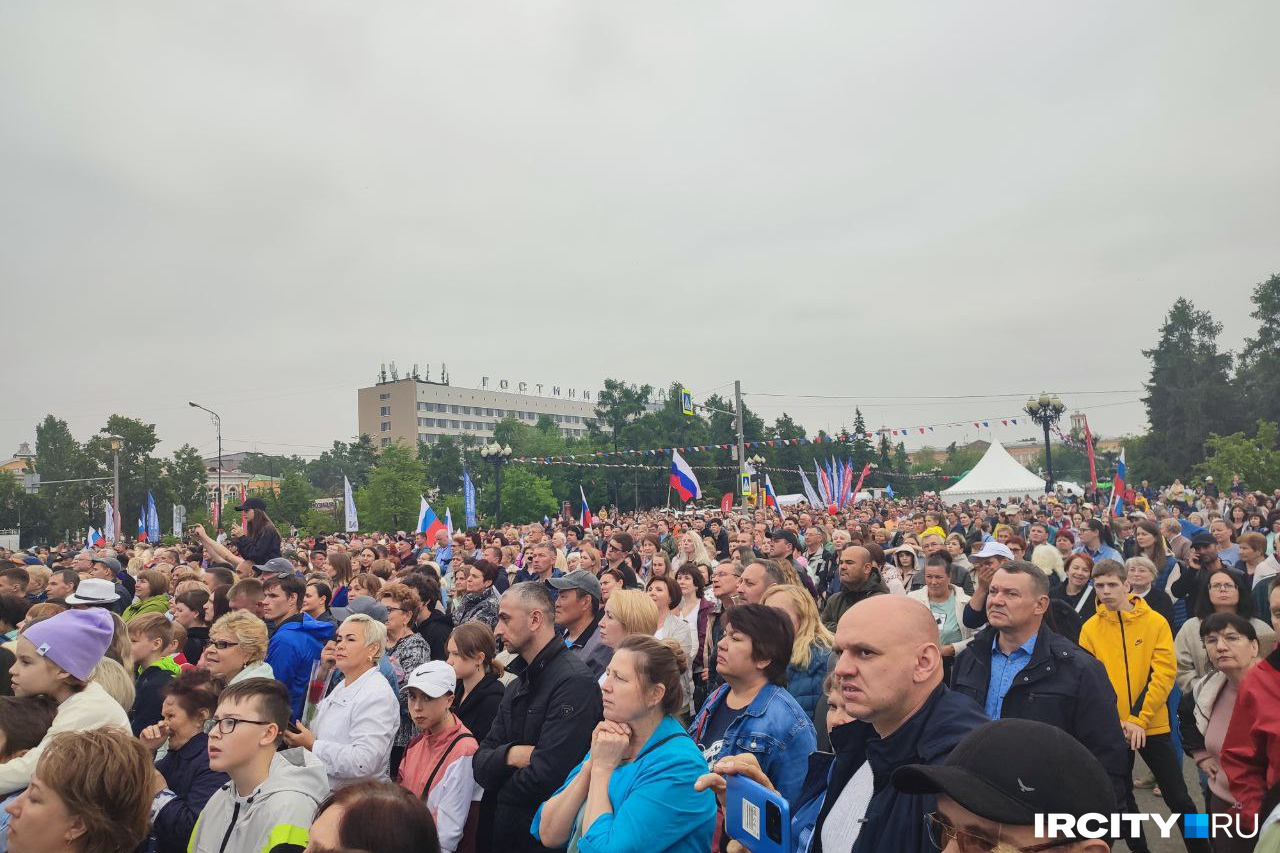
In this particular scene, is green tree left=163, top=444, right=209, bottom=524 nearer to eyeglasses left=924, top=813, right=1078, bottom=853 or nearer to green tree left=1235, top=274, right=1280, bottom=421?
eyeglasses left=924, top=813, right=1078, bottom=853

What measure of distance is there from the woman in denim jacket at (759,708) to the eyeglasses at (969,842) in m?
1.52

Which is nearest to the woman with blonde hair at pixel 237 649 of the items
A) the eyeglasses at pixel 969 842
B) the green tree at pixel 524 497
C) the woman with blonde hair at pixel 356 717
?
the woman with blonde hair at pixel 356 717

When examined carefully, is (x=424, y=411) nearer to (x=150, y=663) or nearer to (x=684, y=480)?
(x=684, y=480)

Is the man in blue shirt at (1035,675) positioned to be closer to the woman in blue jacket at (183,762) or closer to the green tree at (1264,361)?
the woman in blue jacket at (183,762)

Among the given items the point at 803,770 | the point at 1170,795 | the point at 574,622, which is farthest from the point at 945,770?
the point at 1170,795

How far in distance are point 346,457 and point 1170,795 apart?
127 meters

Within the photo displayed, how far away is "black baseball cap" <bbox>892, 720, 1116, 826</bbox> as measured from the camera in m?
1.78

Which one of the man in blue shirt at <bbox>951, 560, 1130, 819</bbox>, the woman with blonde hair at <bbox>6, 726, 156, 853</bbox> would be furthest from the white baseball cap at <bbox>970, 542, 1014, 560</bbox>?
the woman with blonde hair at <bbox>6, 726, 156, 853</bbox>

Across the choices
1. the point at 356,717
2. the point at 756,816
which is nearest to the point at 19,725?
the point at 356,717

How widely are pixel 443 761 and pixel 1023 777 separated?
3138 millimetres

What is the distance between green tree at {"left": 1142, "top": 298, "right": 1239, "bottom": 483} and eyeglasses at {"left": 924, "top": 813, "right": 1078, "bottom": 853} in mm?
70561

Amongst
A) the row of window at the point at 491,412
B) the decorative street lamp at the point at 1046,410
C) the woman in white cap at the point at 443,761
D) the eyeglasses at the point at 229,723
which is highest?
the row of window at the point at 491,412

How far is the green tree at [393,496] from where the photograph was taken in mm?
49656

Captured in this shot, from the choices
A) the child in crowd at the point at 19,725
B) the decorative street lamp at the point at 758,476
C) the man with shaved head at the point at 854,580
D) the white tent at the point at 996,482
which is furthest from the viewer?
the decorative street lamp at the point at 758,476
